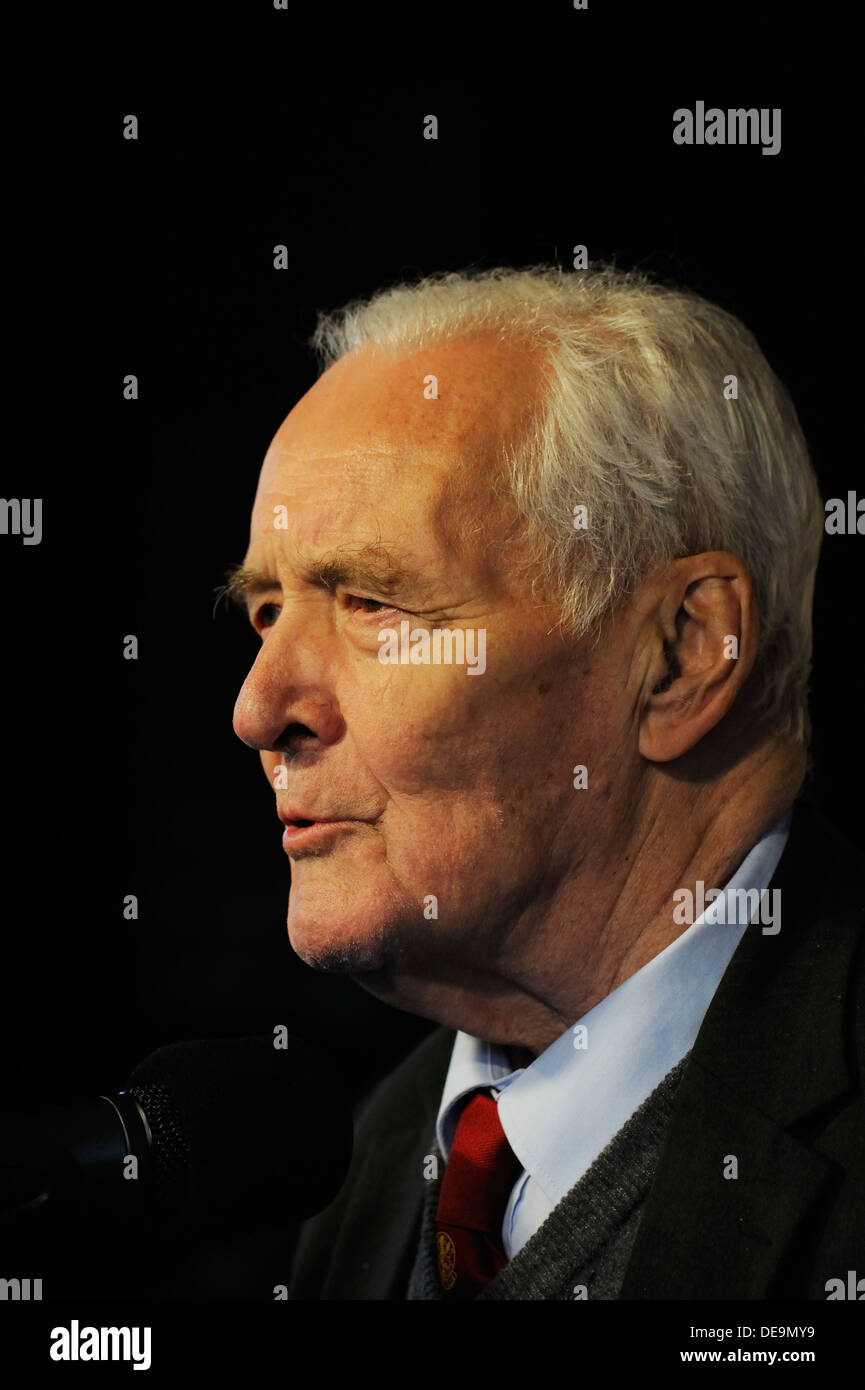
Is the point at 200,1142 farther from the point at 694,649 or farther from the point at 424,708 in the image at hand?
the point at 694,649

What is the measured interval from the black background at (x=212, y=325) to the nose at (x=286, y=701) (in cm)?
75

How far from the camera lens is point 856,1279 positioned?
1362 mm

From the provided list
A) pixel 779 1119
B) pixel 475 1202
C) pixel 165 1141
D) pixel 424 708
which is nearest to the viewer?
pixel 165 1141

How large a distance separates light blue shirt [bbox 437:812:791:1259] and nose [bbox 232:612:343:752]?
475mm

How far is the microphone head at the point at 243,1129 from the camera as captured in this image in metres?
1.36

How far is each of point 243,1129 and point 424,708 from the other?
506 millimetres

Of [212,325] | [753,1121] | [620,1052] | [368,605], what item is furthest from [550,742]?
[212,325]

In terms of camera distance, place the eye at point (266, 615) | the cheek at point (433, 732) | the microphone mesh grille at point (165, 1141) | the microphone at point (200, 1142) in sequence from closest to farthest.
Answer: the microphone at point (200, 1142)
the microphone mesh grille at point (165, 1141)
the cheek at point (433, 732)
the eye at point (266, 615)

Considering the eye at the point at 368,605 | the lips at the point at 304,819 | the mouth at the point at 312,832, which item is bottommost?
the mouth at the point at 312,832

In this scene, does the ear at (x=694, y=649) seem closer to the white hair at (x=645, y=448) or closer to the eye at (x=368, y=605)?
the white hair at (x=645, y=448)

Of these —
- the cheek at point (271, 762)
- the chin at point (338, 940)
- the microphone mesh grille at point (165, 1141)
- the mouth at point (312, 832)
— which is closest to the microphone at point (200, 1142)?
the microphone mesh grille at point (165, 1141)

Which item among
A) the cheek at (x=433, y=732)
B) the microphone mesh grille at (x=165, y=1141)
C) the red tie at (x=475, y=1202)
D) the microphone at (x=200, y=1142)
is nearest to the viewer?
the microphone at (x=200, y=1142)

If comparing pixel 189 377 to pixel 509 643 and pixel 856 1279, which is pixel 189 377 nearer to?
pixel 509 643

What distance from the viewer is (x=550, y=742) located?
1.64m
